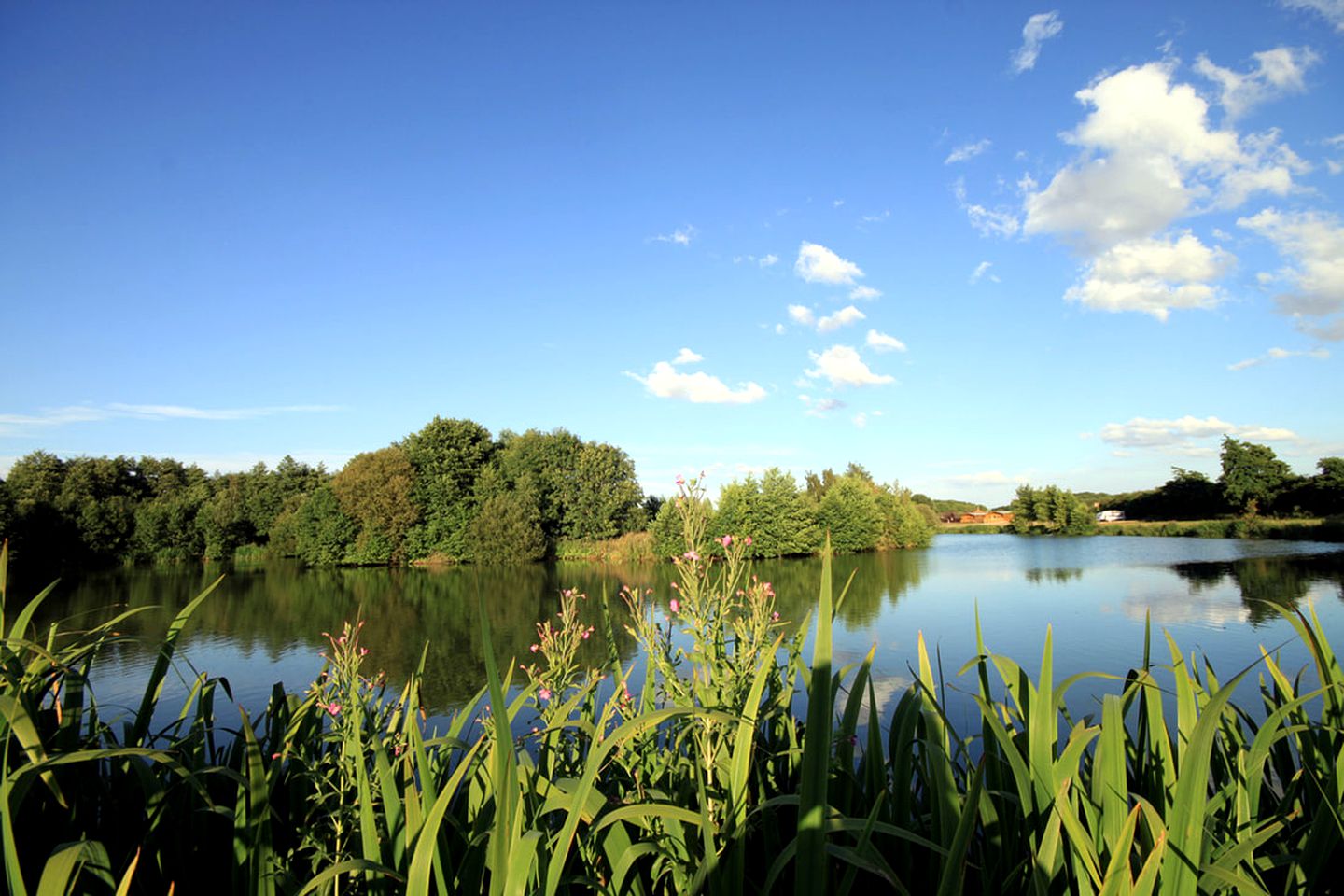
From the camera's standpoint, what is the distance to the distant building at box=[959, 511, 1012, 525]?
2628 inches

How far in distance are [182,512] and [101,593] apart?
762 inches

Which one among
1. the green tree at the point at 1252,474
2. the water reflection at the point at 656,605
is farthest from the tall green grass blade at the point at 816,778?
the green tree at the point at 1252,474

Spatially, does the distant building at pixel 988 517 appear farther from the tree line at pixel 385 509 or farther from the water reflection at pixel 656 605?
the tree line at pixel 385 509

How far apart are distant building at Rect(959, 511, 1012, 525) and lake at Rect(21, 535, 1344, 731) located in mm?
40034

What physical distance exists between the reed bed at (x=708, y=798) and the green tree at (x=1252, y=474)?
46.3 metres

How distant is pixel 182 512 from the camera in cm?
3612

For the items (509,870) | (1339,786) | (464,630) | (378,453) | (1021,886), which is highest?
(378,453)

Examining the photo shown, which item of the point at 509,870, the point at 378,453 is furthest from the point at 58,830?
the point at 378,453

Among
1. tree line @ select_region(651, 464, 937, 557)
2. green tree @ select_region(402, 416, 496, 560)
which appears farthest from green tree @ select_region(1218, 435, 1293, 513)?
green tree @ select_region(402, 416, 496, 560)

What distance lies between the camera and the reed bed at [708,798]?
931 millimetres

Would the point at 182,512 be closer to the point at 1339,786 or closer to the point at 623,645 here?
the point at 623,645

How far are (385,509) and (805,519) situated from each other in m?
21.2

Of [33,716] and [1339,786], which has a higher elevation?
[33,716]

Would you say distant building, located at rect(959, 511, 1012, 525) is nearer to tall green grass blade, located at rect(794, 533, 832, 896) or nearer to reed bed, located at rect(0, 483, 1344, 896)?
reed bed, located at rect(0, 483, 1344, 896)
